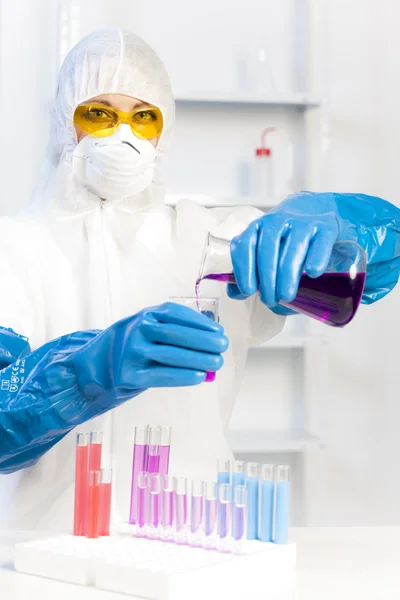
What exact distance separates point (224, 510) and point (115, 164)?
74 centimetres

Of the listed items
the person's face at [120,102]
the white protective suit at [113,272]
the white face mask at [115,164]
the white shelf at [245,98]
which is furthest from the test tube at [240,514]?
the white shelf at [245,98]

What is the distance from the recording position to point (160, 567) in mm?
923

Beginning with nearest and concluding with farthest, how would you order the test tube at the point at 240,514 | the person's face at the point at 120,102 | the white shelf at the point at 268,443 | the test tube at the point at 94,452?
the test tube at the point at 240,514
the test tube at the point at 94,452
the person's face at the point at 120,102
the white shelf at the point at 268,443

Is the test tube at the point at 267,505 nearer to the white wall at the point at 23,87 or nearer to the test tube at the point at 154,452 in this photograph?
the test tube at the point at 154,452

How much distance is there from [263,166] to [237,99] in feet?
0.77

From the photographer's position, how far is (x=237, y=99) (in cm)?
265

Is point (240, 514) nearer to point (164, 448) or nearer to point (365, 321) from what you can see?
point (164, 448)

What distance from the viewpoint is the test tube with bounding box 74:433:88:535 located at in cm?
110

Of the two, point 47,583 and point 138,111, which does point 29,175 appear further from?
point 47,583

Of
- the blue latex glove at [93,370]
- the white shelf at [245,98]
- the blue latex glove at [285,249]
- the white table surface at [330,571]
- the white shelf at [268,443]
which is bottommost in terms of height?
the white shelf at [268,443]

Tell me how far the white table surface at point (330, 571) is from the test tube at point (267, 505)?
6cm

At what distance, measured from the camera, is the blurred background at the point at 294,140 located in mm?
2729

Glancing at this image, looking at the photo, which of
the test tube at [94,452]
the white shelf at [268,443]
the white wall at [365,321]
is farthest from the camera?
the white wall at [365,321]

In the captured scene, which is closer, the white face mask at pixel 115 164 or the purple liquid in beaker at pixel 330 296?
the purple liquid in beaker at pixel 330 296
